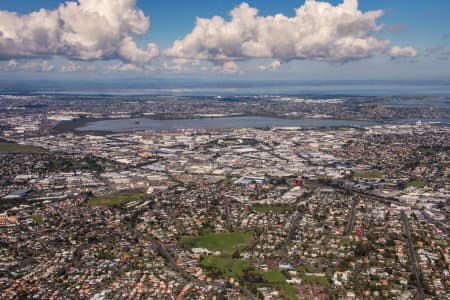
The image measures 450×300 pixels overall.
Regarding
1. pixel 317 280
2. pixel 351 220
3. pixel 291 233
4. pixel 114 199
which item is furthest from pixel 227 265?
pixel 114 199

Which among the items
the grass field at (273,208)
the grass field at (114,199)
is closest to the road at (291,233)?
the grass field at (273,208)

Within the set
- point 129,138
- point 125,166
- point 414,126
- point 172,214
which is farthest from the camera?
point 414,126

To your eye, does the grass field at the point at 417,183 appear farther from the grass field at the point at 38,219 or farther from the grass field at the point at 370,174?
the grass field at the point at 38,219

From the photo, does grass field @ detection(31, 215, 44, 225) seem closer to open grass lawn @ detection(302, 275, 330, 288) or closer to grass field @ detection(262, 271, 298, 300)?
grass field @ detection(262, 271, 298, 300)

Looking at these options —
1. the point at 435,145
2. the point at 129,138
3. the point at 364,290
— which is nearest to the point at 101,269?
the point at 364,290

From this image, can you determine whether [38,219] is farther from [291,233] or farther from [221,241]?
[291,233]

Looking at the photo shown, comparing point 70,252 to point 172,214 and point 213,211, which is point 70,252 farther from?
point 213,211
